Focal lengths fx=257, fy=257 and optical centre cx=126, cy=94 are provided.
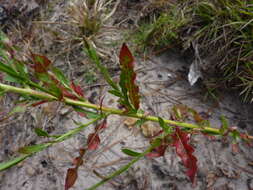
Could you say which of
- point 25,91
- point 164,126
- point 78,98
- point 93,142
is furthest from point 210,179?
point 25,91

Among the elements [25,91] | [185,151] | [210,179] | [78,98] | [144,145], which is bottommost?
[210,179]

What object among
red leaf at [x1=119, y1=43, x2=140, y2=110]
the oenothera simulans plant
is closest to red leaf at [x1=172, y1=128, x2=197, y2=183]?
the oenothera simulans plant

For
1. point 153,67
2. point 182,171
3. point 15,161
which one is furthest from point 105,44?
point 15,161

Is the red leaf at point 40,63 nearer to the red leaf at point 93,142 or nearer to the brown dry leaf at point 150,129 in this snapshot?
the red leaf at point 93,142

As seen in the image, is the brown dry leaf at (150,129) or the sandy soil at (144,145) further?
the brown dry leaf at (150,129)

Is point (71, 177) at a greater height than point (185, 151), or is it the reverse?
point (71, 177)

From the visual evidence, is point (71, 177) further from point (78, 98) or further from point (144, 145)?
point (144, 145)

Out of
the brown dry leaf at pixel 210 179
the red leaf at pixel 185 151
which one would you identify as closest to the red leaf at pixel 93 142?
the red leaf at pixel 185 151

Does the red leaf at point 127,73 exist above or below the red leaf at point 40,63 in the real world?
below

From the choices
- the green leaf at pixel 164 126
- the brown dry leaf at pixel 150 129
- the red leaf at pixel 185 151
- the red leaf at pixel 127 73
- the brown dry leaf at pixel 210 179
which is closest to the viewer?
the red leaf at pixel 127 73
